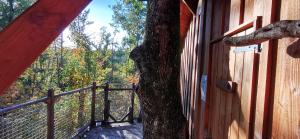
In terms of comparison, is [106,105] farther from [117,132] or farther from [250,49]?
[250,49]

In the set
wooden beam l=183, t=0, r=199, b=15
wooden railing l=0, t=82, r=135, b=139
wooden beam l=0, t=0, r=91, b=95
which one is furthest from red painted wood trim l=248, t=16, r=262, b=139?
wooden railing l=0, t=82, r=135, b=139

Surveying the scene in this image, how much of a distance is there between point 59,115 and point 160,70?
11.8 feet

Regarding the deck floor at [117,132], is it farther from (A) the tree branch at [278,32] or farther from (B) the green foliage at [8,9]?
(B) the green foliage at [8,9]

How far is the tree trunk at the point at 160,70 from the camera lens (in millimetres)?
2779

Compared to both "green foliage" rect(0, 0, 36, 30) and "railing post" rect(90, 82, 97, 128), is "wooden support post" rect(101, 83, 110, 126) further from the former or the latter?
"green foliage" rect(0, 0, 36, 30)

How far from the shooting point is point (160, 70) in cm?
279

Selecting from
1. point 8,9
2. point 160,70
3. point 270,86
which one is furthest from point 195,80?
point 8,9

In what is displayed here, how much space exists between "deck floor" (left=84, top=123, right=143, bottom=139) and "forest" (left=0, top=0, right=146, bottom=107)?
1028 centimetres

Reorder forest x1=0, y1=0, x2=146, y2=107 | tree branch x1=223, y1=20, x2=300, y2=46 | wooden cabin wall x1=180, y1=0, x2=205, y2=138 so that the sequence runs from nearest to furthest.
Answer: tree branch x1=223, y1=20, x2=300, y2=46, wooden cabin wall x1=180, y1=0, x2=205, y2=138, forest x1=0, y1=0, x2=146, y2=107

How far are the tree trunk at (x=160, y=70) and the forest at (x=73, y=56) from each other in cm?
1488

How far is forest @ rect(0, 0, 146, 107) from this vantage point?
1936cm

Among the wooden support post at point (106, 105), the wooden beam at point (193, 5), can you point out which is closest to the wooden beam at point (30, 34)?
the wooden beam at point (193, 5)

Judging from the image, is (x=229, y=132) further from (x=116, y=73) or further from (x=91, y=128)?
(x=116, y=73)

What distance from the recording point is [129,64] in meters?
29.8
